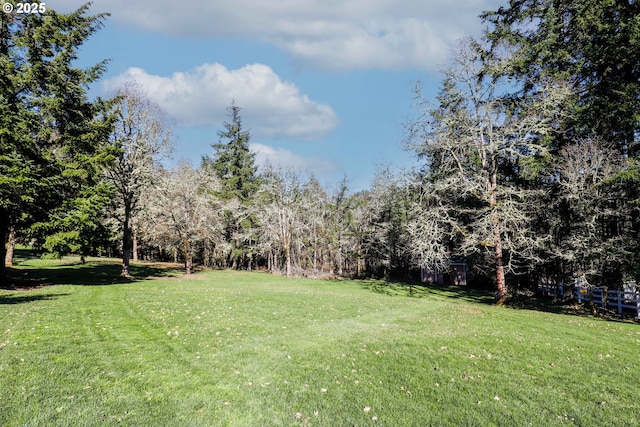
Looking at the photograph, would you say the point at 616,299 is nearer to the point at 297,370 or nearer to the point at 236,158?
the point at 297,370

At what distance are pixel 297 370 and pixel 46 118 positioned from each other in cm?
1965

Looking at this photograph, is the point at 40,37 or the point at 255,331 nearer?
the point at 255,331

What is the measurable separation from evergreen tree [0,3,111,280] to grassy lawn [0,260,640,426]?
20.3ft

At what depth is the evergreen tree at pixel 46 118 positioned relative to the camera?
15.6 meters

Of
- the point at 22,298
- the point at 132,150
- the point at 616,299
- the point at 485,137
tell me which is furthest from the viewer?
the point at 132,150

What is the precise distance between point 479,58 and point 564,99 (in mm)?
4687

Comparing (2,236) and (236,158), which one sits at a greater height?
(236,158)

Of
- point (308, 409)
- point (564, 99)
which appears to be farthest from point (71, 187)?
point (564, 99)

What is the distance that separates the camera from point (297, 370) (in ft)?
22.2

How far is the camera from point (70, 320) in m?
9.51

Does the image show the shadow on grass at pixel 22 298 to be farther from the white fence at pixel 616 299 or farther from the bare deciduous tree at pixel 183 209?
the white fence at pixel 616 299

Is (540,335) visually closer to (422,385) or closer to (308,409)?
(422,385)

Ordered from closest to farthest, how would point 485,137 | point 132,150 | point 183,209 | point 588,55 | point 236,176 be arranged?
point 588,55
point 485,137
point 132,150
point 183,209
point 236,176

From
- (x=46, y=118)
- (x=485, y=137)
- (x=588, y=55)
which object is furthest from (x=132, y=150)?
(x=588, y=55)
